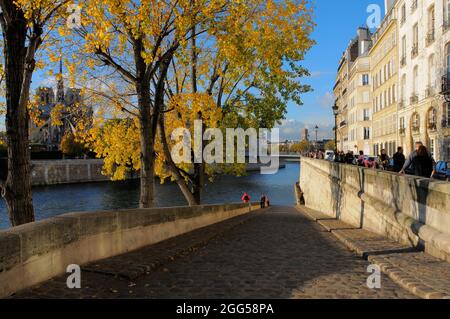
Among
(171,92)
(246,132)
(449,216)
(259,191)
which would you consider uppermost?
(171,92)

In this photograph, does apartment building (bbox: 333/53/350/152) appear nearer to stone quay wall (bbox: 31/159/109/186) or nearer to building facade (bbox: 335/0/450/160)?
building facade (bbox: 335/0/450/160)

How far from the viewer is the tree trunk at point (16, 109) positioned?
7.77m

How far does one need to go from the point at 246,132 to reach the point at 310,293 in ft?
65.0

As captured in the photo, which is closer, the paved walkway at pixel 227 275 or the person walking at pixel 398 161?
the paved walkway at pixel 227 275

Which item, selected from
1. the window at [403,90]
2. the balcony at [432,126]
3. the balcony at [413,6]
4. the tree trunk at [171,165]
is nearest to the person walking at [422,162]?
the tree trunk at [171,165]

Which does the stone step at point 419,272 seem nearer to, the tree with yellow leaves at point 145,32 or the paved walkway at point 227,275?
the paved walkway at point 227,275

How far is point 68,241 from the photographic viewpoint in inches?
239

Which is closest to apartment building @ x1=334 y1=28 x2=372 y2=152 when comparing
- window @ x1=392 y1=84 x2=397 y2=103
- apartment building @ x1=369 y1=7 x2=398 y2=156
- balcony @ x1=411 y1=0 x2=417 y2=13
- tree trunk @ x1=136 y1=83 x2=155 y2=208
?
apartment building @ x1=369 y1=7 x2=398 y2=156

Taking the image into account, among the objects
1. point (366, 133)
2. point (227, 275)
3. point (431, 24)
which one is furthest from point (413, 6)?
point (227, 275)

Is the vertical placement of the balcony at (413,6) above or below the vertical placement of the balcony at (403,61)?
above

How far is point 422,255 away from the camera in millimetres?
7566

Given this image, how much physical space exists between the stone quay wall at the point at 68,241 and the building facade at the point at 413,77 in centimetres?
2528
